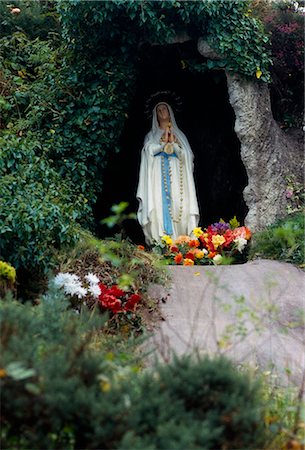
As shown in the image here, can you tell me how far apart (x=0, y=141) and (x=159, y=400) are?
14.0ft

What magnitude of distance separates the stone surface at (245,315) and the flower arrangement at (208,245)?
2.30 ft

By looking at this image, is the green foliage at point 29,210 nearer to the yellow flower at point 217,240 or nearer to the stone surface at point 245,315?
the stone surface at point 245,315

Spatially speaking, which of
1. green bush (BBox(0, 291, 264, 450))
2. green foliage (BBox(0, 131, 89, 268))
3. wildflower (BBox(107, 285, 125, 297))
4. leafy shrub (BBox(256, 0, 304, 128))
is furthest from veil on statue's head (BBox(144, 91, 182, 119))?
green bush (BBox(0, 291, 264, 450))

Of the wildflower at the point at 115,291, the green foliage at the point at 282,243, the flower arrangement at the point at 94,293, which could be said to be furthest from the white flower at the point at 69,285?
the green foliage at the point at 282,243

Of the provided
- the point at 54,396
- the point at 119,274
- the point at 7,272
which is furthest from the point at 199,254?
the point at 54,396

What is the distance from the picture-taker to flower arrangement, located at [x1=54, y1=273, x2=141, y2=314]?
6223 millimetres

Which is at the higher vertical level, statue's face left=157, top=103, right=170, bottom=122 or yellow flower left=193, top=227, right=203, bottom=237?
statue's face left=157, top=103, right=170, bottom=122

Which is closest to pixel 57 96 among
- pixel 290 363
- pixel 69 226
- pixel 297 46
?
pixel 69 226

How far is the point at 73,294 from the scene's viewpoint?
6.24 m

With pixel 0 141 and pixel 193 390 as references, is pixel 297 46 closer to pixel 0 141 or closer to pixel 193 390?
pixel 0 141

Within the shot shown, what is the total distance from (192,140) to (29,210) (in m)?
3.99

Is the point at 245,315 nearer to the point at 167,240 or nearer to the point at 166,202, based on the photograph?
the point at 167,240

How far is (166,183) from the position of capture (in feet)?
29.8

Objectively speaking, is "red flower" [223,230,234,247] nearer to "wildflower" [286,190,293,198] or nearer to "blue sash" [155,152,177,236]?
"blue sash" [155,152,177,236]
